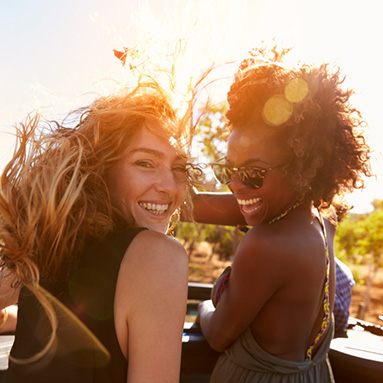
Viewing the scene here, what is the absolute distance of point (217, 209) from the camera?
2.96 meters

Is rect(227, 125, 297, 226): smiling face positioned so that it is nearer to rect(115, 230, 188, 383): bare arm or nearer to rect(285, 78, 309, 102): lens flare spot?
rect(285, 78, 309, 102): lens flare spot

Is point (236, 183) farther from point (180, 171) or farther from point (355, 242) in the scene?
point (355, 242)

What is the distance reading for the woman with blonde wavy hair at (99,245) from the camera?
1143 millimetres

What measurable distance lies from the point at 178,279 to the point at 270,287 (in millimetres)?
703

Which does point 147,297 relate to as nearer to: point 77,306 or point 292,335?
point 77,306

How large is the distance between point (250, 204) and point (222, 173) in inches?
11.4

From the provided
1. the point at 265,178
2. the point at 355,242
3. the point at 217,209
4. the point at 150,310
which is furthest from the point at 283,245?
the point at 355,242

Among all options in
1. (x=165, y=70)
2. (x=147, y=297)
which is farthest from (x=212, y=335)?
(x=165, y=70)

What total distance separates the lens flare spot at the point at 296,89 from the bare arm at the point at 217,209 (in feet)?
3.56

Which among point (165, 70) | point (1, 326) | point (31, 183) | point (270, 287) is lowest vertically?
point (1, 326)

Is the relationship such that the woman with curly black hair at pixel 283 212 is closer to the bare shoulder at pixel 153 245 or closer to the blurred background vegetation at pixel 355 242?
the bare shoulder at pixel 153 245

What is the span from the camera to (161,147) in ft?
5.12

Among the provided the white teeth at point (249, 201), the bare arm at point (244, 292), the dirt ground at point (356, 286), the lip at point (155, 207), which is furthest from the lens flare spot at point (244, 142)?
the dirt ground at point (356, 286)

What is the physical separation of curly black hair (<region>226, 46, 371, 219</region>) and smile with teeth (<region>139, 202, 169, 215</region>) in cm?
72
